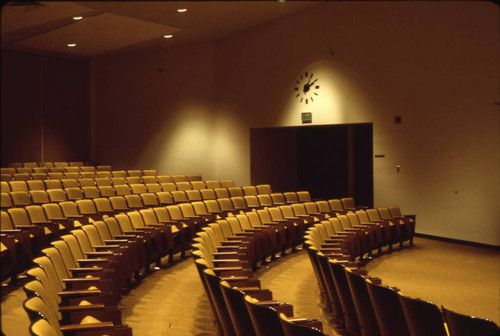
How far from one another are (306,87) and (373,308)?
4634 millimetres

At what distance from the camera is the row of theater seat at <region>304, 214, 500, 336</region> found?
1479 millimetres

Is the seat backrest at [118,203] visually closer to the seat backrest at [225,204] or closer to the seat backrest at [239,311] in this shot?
the seat backrest at [225,204]

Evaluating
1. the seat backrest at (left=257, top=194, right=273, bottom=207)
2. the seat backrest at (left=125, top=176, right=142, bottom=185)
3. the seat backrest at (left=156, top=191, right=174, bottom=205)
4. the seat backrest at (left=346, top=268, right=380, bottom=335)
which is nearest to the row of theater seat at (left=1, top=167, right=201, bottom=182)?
the seat backrest at (left=125, top=176, right=142, bottom=185)

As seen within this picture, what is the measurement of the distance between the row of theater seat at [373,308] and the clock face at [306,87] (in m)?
3.23

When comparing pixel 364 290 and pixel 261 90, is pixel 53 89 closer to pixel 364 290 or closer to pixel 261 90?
pixel 261 90

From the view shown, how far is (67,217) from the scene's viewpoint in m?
3.64

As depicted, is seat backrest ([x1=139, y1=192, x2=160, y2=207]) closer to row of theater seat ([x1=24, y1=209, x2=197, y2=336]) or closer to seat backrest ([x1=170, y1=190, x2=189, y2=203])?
seat backrest ([x1=170, y1=190, x2=189, y2=203])

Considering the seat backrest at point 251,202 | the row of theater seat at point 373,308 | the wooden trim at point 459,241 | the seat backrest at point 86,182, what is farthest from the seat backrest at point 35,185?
the wooden trim at point 459,241

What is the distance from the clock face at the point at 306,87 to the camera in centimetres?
630

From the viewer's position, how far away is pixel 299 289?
3.16 meters

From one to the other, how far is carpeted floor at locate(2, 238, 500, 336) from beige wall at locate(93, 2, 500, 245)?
0.84m

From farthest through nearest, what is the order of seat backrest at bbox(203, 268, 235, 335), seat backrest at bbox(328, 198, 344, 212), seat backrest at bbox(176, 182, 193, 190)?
seat backrest at bbox(176, 182, 193, 190), seat backrest at bbox(328, 198, 344, 212), seat backrest at bbox(203, 268, 235, 335)

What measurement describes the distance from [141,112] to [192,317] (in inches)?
241

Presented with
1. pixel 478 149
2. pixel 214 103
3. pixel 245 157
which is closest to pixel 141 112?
pixel 214 103
